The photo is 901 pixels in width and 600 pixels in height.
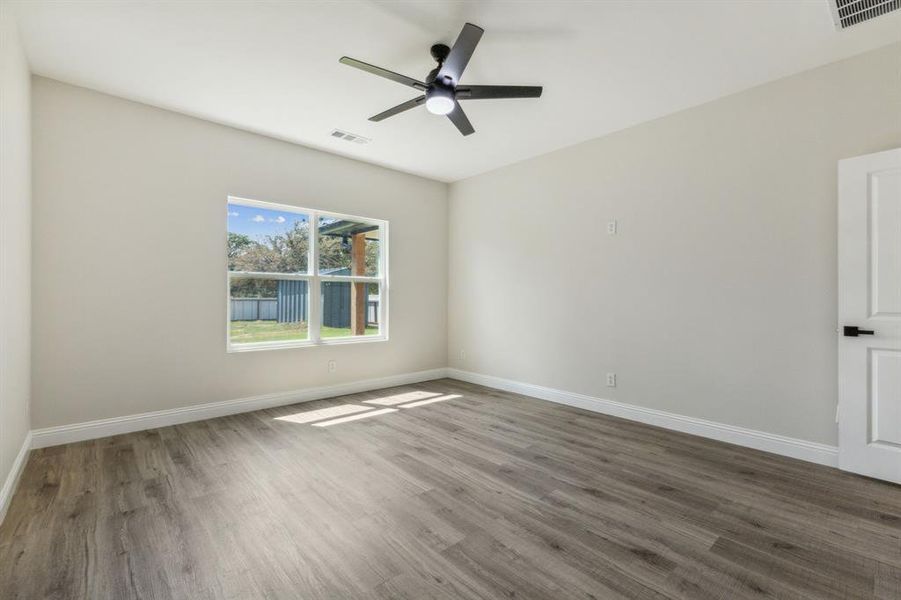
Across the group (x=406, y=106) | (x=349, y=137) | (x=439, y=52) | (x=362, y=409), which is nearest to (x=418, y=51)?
(x=439, y=52)

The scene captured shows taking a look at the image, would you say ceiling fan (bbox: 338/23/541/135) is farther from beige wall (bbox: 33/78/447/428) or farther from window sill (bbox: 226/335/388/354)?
window sill (bbox: 226/335/388/354)

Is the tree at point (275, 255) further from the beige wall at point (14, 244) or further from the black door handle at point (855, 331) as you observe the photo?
the black door handle at point (855, 331)

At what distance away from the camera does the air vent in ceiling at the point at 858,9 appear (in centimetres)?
221

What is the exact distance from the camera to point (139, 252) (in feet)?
11.3

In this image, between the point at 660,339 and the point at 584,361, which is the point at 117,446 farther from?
the point at 660,339

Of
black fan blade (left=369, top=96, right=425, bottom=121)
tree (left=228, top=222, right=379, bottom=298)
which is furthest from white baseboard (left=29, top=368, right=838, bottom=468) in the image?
black fan blade (left=369, top=96, right=425, bottom=121)

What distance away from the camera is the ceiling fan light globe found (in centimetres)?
265

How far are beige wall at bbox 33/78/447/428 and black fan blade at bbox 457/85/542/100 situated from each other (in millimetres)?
2429

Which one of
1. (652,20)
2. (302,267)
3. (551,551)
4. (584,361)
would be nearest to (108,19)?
(302,267)

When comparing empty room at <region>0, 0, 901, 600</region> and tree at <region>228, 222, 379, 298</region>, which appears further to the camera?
tree at <region>228, 222, 379, 298</region>

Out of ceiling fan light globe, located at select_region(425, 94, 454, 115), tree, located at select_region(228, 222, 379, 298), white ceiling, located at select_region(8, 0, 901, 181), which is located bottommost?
tree, located at select_region(228, 222, 379, 298)

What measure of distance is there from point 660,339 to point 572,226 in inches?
58.1

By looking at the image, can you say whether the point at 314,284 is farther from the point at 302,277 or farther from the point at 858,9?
the point at 858,9

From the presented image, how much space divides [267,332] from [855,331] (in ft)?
16.2
